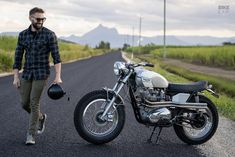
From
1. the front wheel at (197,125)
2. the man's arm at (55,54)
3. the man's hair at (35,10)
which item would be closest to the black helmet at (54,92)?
the man's arm at (55,54)

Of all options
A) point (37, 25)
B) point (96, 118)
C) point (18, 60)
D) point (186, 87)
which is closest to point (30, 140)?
point (96, 118)

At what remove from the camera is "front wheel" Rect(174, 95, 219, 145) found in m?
7.31

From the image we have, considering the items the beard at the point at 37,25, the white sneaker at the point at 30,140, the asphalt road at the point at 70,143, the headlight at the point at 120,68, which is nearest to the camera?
the asphalt road at the point at 70,143

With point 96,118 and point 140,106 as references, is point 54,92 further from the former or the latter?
point 140,106

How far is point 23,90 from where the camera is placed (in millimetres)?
6758

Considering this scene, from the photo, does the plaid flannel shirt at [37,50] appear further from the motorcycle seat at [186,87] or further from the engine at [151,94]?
the motorcycle seat at [186,87]

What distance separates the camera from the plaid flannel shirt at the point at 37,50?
6703mm

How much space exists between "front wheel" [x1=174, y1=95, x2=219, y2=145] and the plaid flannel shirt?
7.36 feet

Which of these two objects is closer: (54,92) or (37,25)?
(37,25)

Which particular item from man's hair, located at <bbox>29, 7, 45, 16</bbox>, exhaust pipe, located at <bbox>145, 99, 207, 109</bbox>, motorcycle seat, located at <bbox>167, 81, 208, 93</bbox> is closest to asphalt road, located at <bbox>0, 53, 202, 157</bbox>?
exhaust pipe, located at <bbox>145, 99, 207, 109</bbox>

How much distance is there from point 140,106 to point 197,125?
101 cm

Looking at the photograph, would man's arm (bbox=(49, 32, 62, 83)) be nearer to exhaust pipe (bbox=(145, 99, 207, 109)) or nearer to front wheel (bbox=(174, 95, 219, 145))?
exhaust pipe (bbox=(145, 99, 207, 109))

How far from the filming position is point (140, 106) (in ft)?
23.1

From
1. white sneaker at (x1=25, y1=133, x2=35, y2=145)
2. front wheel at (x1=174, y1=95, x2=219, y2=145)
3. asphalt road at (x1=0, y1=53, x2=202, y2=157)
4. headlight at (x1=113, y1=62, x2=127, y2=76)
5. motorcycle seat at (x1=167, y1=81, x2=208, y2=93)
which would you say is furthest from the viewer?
front wheel at (x1=174, y1=95, x2=219, y2=145)
